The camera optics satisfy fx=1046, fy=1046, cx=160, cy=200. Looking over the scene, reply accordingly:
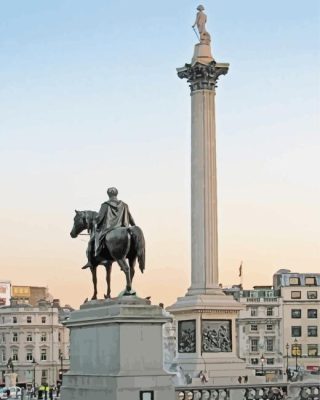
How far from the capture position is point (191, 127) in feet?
182

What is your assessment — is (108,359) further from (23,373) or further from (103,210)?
(23,373)

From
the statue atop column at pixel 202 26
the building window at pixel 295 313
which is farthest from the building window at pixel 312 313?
the statue atop column at pixel 202 26

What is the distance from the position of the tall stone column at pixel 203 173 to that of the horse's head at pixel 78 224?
27.5m

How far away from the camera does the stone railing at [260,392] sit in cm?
2852

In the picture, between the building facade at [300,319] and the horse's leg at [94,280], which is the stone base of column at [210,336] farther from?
the building facade at [300,319]

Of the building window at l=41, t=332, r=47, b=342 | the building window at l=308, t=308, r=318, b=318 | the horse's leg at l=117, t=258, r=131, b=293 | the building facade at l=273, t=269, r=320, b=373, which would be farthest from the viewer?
the building window at l=41, t=332, r=47, b=342

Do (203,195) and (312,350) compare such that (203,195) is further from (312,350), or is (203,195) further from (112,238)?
(312,350)

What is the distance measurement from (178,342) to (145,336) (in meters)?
30.7

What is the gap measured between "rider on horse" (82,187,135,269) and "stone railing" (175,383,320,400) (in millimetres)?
6155

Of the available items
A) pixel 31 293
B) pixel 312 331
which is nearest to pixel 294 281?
pixel 312 331

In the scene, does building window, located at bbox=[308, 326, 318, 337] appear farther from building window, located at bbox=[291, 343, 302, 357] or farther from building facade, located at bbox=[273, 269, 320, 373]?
building window, located at bbox=[291, 343, 302, 357]

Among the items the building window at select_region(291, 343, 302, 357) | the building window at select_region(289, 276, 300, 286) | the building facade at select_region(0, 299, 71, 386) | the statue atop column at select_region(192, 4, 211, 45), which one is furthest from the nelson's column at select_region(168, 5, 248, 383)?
the building facade at select_region(0, 299, 71, 386)

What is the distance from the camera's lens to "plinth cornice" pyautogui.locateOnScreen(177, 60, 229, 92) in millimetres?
55125

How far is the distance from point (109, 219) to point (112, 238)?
0.60 metres
